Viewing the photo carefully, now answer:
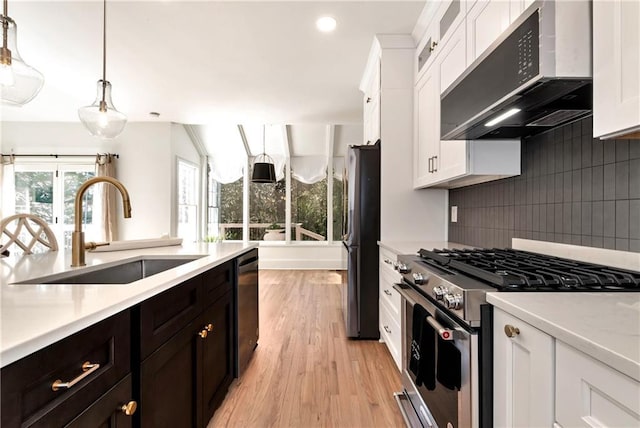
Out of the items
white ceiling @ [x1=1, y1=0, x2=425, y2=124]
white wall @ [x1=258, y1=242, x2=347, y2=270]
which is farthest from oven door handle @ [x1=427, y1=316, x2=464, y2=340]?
white wall @ [x1=258, y1=242, x2=347, y2=270]

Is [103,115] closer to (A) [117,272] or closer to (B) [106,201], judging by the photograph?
(A) [117,272]

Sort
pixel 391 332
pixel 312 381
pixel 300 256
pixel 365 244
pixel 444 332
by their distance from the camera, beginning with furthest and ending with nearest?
pixel 300 256 → pixel 365 244 → pixel 391 332 → pixel 312 381 → pixel 444 332

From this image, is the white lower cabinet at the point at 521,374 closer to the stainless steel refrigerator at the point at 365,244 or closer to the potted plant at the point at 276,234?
the stainless steel refrigerator at the point at 365,244

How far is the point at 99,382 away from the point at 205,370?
2.82 feet

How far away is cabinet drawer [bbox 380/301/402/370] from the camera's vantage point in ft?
7.25

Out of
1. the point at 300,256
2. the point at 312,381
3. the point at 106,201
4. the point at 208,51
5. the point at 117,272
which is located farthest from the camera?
the point at 300,256

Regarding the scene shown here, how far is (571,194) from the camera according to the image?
1520mm

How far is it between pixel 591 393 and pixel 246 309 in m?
2.01

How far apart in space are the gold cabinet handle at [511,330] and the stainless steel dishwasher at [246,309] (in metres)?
1.60

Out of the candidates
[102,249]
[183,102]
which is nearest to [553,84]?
[102,249]

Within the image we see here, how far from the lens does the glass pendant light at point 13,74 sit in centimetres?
164

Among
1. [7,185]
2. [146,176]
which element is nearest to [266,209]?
[146,176]

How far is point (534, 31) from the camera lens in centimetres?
108

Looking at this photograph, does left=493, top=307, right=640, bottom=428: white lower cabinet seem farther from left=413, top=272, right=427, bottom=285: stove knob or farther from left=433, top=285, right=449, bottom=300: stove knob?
left=413, top=272, right=427, bottom=285: stove knob
